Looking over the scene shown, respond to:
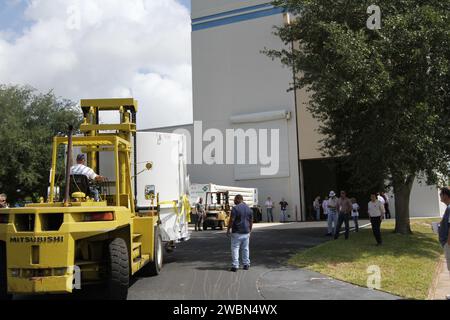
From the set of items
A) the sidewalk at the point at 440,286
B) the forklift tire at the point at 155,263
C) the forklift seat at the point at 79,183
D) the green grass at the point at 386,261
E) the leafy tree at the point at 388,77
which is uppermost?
the leafy tree at the point at 388,77

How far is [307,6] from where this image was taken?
50.0ft

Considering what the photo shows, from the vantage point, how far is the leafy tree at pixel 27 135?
29.7 meters

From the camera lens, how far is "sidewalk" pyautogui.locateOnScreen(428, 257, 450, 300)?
28.7 ft

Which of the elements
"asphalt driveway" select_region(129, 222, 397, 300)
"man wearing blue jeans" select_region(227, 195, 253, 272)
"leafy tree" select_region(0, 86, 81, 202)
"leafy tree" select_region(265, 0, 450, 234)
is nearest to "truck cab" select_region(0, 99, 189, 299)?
"asphalt driveway" select_region(129, 222, 397, 300)

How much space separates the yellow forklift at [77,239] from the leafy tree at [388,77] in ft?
21.1

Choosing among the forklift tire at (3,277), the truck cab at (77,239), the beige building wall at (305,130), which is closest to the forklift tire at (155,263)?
the truck cab at (77,239)

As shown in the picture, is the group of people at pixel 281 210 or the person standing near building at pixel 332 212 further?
the group of people at pixel 281 210

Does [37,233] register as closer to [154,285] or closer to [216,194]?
[154,285]

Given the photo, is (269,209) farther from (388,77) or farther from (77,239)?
(77,239)

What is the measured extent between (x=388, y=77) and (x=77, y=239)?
29.6ft

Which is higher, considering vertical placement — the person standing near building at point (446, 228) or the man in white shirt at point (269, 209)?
the person standing near building at point (446, 228)

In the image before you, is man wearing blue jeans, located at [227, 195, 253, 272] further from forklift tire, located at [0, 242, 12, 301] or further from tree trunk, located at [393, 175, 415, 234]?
tree trunk, located at [393, 175, 415, 234]

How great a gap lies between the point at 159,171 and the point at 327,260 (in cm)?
468

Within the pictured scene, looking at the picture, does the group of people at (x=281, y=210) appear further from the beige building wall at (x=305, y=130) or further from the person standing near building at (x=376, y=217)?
the person standing near building at (x=376, y=217)
